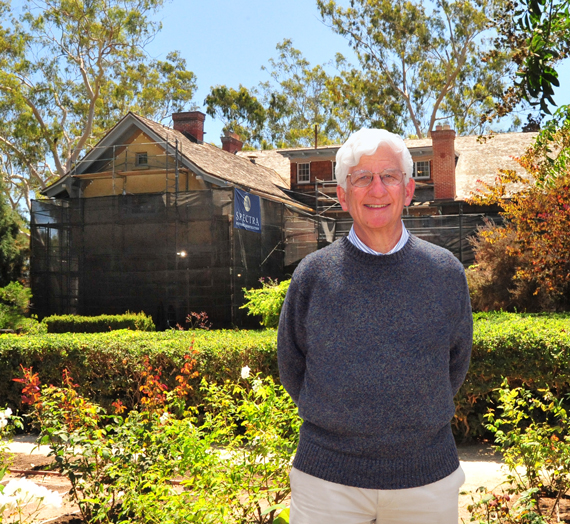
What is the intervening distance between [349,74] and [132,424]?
1519 inches

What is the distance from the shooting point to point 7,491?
3.23 m

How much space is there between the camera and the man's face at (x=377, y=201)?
2.52 m

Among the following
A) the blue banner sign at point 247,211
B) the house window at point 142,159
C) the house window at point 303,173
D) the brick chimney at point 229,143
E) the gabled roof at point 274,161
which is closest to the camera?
the blue banner sign at point 247,211

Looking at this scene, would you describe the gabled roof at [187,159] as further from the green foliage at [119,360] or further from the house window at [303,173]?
the green foliage at [119,360]

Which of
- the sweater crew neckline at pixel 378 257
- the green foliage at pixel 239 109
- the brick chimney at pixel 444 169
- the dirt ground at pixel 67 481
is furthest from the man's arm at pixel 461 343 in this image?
the green foliage at pixel 239 109

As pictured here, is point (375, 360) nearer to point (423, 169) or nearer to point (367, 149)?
point (367, 149)

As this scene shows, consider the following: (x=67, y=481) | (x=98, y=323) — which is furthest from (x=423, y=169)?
(x=67, y=481)

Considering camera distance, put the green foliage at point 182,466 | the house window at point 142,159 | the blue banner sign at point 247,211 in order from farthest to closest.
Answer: the house window at point 142,159
the blue banner sign at point 247,211
the green foliage at point 182,466

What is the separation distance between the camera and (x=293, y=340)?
8.35ft

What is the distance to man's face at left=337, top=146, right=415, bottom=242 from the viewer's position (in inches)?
99.1

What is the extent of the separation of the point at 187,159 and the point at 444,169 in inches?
407

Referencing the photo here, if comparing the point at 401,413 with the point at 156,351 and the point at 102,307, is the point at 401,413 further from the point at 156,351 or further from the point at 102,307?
the point at 102,307

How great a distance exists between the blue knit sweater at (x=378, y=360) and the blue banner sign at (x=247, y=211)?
55.3ft

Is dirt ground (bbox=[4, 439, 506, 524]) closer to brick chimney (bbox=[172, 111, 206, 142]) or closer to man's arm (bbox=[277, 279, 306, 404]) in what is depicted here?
man's arm (bbox=[277, 279, 306, 404])
